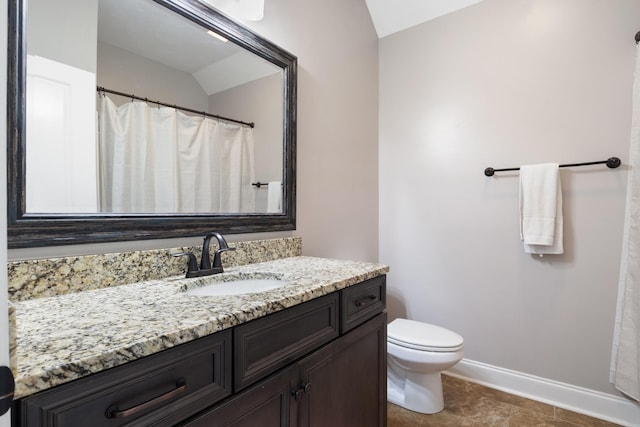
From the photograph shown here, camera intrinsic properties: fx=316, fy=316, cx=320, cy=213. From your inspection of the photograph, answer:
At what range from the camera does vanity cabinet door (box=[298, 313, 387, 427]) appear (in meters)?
0.98

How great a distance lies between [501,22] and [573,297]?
172 cm

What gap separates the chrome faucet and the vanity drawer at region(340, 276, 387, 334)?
0.49 m

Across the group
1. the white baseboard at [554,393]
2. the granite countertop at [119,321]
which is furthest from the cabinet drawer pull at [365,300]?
the white baseboard at [554,393]

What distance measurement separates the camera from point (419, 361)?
1.65 metres

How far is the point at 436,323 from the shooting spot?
223 cm

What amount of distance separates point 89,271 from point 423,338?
5.09 ft

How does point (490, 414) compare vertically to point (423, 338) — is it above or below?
below

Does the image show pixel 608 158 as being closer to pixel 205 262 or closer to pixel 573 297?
pixel 573 297

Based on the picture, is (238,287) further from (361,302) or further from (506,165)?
(506,165)

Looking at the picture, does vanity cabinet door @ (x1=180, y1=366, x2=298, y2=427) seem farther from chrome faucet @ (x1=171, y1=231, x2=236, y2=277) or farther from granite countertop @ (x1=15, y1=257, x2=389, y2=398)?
chrome faucet @ (x1=171, y1=231, x2=236, y2=277)

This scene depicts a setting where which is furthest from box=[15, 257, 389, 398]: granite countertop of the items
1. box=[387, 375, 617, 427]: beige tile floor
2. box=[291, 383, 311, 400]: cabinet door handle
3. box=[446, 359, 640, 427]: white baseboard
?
box=[446, 359, 640, 427]: white baseboard

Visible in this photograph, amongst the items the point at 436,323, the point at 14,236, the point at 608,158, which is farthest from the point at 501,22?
the point at 14,236

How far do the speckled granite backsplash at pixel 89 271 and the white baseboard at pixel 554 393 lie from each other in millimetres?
1811

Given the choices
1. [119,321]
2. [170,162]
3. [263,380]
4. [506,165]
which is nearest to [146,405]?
[119,321]
